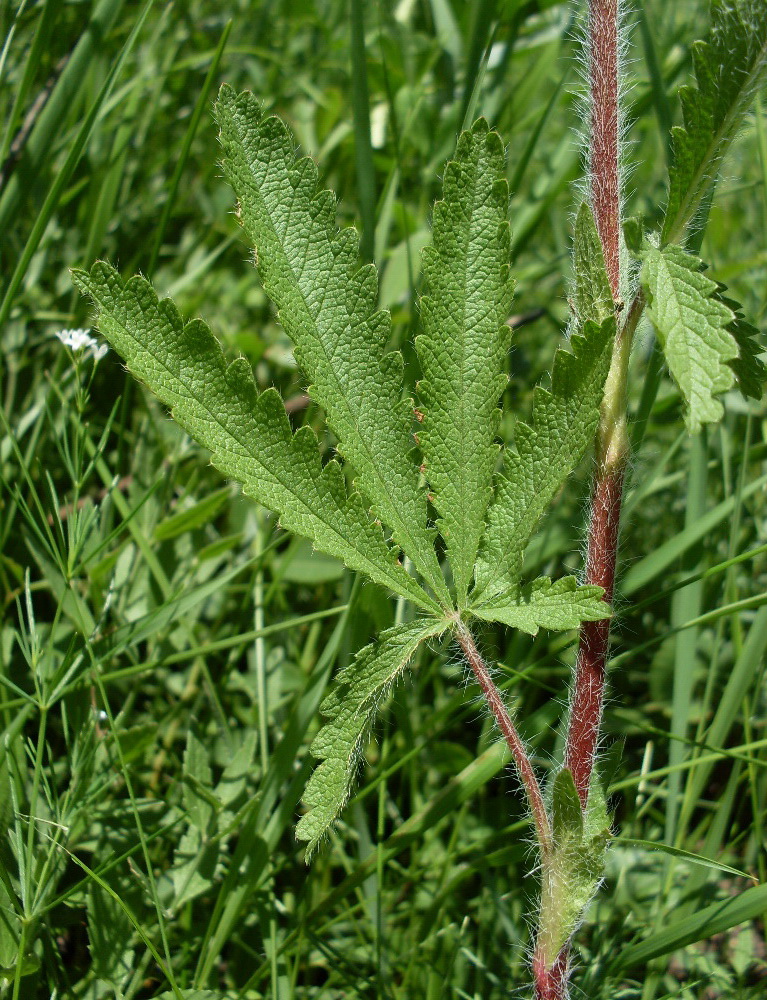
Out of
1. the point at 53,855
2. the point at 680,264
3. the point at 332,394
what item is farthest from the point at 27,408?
the point at 680,264

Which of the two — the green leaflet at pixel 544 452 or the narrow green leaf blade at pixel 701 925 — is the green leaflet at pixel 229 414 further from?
the narrow green leaf blade at pixel 701 925

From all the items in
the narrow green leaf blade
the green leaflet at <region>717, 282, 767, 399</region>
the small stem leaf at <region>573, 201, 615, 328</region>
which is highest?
the small stem leaf at <region>573, 201, 615, 328</region>

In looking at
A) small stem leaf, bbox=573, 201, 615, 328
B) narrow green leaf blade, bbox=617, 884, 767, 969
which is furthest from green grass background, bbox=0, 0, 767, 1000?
small stem leaf, bbox=573, 201, 615, 328

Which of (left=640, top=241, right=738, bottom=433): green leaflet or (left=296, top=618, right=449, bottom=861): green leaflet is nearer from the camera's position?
(left=640, top=241, right=738, bottom=433): green leaflet

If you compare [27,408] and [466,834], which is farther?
[27,408]

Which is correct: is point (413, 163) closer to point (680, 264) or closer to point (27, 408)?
point (27, 408)

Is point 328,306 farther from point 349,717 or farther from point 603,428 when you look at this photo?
point 349,717

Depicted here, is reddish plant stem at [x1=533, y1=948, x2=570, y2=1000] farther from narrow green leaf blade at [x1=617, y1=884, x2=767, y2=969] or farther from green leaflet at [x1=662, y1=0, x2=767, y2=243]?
green leaflet at [x1=662, y1=0, x2=767, y2=243]

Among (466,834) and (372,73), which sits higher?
(372,73)

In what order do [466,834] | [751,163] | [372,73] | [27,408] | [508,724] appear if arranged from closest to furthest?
[508,724]
[466,834]
[27,408]
[372,73]
[751,163]
